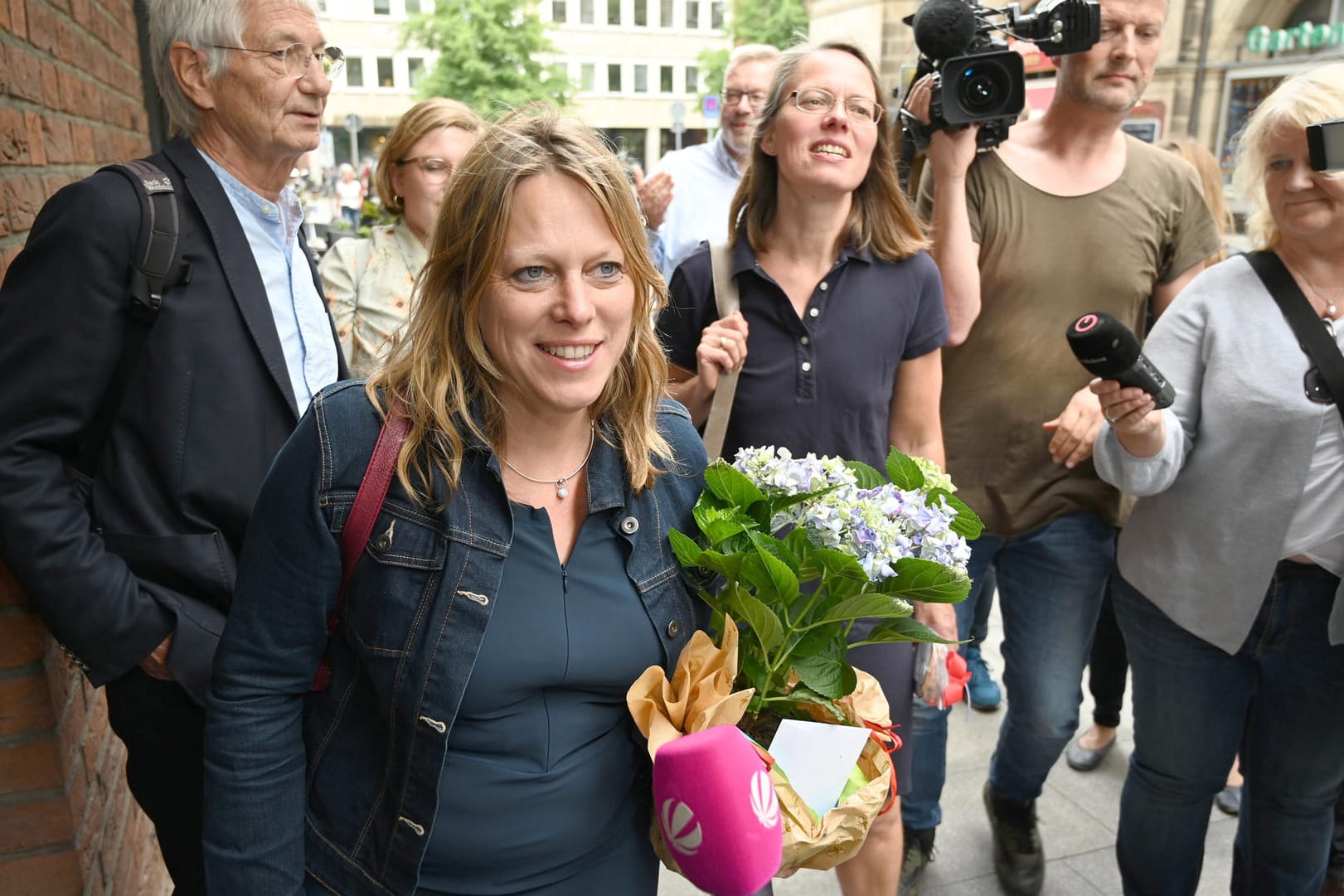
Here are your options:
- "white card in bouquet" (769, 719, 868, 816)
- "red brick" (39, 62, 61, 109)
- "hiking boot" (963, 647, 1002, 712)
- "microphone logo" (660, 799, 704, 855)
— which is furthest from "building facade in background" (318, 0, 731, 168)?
"microphone logo" (660, 799, 704, 855)

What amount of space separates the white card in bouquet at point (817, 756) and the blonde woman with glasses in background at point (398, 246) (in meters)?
2.35

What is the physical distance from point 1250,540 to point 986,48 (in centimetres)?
136

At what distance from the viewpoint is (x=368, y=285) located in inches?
134

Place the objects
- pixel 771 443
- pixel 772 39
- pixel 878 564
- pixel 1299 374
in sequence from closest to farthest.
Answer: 1. pixel 878 564
2. pixel 1299 374
3. pixel 771 443
4. pixel 772 39

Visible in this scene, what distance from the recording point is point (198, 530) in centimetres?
174

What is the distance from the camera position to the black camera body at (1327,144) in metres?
1.90

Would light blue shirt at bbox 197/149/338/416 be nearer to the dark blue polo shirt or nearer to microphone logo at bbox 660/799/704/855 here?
the dark blue polo shirt

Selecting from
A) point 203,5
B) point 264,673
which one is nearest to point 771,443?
point 264,673

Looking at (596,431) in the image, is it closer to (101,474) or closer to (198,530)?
(198,530)

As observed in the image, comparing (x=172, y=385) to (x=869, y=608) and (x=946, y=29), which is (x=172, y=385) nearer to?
(x=869, y=608)

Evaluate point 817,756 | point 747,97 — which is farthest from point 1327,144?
point 747,97

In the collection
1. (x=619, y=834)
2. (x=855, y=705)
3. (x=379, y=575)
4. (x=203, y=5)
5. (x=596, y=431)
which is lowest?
(x=619, y=834)

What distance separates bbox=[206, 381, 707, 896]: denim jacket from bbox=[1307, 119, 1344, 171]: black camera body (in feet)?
5.61

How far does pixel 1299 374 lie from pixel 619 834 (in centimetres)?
168
